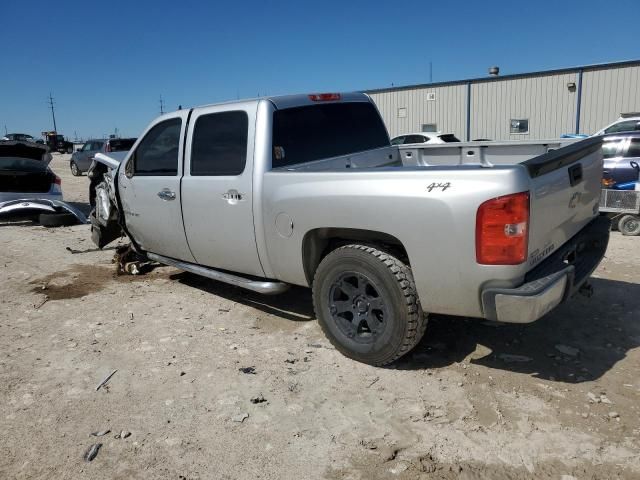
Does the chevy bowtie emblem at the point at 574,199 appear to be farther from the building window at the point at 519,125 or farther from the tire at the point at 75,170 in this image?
the tire at the point at 75,170

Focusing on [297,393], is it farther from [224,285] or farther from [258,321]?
[224,285]

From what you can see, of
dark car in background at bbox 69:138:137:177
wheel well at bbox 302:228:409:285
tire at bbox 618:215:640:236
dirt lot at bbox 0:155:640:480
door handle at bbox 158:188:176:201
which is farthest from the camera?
dark car in background at bbox 69:138:137:177

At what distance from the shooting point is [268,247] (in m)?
4.13

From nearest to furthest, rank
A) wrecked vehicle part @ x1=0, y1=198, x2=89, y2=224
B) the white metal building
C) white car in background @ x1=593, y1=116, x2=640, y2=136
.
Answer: wrecked vehicle part @ x1=0, y1=198, x2=89, y2=224, white car in background @ x1=593, y1=116, x2=640, y2=136, the white metal building

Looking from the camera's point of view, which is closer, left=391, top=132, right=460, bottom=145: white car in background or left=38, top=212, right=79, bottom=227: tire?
left=38, top=212, right=79, bottom=227: tire

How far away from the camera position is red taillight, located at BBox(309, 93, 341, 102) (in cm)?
466

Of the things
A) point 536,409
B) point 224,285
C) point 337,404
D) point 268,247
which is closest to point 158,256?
point 224,285

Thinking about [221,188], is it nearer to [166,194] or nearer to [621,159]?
[166,194]

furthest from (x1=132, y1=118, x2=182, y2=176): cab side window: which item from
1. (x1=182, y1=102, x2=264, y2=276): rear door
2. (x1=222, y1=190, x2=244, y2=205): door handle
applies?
(x1=222, y1=190, x2=244, y2=205): door handle

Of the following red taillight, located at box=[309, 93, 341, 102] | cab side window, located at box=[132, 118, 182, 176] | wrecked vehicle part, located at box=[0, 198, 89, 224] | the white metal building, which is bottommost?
wrecked vehicle part, located at box=[0, 198, 89, 224]

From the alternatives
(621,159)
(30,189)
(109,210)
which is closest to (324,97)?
(109,210)

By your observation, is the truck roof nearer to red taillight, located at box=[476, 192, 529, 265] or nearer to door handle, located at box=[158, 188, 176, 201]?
door handle, located at box=[158, 188, 176, 201]

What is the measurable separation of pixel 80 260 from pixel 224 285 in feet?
9.01

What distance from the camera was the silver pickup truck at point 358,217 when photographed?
2984 mm
